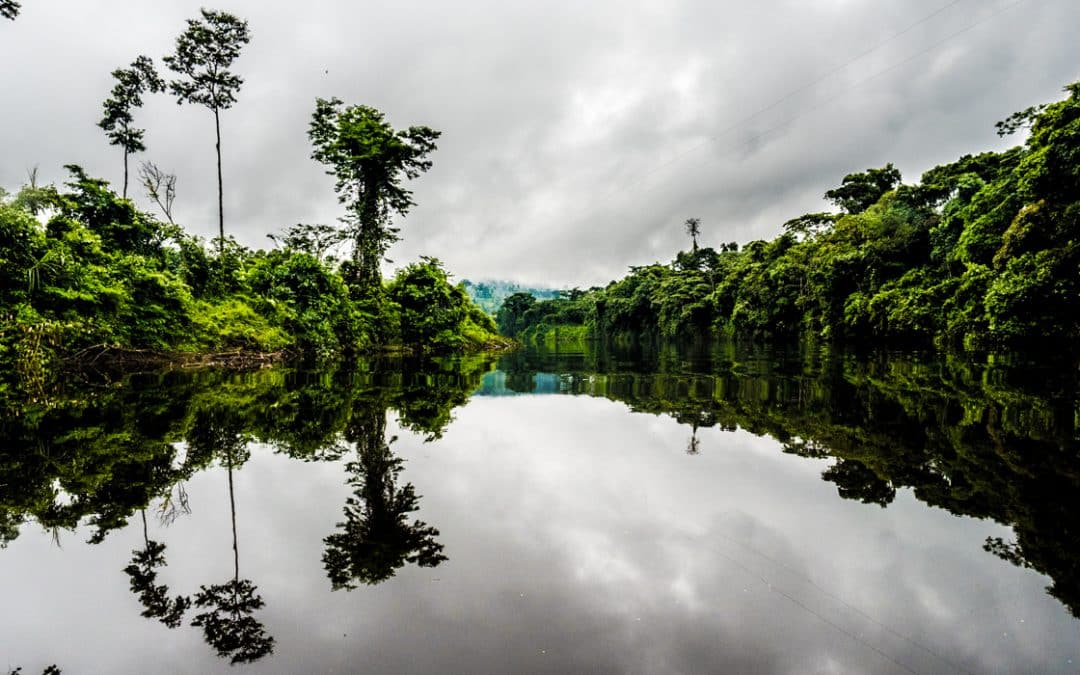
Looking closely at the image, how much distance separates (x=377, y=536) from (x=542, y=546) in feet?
2.79

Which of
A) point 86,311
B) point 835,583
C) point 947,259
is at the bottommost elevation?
point 835,583

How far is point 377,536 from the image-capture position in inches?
95.8

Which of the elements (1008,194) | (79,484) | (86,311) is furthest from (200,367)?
(1008,194)

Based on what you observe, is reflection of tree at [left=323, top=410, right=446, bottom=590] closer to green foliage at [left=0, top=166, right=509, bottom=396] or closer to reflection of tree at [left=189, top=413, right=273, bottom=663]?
reflection of tree at [left=189, top=413, right=273, bottom=663]

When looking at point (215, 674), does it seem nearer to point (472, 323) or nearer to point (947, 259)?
point (472, 323)

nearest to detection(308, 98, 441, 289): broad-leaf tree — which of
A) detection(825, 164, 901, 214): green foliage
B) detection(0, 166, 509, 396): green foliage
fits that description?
detection(0, 166, 509, 396): green foliage

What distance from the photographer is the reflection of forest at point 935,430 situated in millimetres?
2584

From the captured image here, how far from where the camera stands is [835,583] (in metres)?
1.99

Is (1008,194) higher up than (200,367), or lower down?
higher up

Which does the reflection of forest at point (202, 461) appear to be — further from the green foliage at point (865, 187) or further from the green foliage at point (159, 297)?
the green foliage at point (865, 187)

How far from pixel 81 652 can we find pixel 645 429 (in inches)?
166

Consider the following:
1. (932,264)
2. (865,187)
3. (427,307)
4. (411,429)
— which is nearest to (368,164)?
(427,307)

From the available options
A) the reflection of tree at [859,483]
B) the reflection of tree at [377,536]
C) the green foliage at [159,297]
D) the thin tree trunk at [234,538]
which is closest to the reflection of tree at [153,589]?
the thin tree trunk at [234,538]

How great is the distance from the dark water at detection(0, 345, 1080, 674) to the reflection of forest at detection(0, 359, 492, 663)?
21 millimetres
